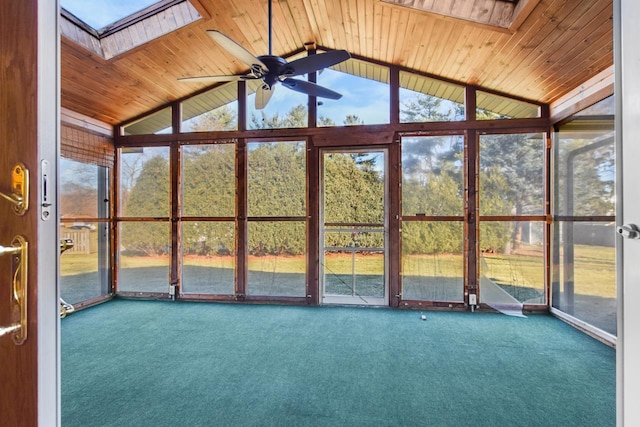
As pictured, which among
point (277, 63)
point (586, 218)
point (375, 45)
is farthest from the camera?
point (375, 45)

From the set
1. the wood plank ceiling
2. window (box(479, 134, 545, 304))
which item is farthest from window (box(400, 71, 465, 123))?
window (box(479, 134, 545, 304))

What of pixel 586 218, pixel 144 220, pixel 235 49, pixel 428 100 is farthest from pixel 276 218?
pixel 586 218

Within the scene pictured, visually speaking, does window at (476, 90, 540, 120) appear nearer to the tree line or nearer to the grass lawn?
→ the tree line

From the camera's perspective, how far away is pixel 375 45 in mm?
4102

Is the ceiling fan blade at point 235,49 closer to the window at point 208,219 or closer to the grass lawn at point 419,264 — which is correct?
the window at point 208,219

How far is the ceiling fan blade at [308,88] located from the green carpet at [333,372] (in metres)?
2.49

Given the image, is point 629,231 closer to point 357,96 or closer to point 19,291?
point 19,291

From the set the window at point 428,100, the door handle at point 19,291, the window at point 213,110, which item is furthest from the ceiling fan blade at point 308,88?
the door handle at point 19,291

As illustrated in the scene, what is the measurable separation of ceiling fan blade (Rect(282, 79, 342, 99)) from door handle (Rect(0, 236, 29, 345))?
2.59m

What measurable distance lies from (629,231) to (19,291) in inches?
51.6

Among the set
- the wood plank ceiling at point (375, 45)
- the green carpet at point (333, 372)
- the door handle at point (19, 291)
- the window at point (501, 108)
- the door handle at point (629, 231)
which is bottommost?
the green carpet at point (333, 372)

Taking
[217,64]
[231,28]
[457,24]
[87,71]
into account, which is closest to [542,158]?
[457,24]

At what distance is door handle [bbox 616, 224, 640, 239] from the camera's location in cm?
69

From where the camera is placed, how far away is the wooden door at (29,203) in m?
0.64
